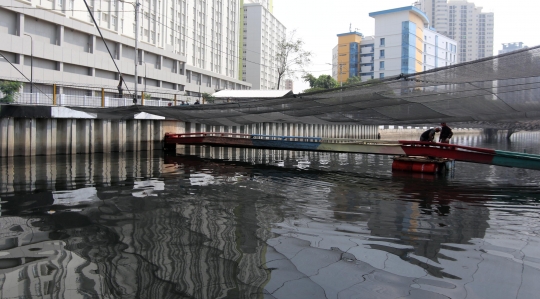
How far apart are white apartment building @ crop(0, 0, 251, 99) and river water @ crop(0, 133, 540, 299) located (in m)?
22.8

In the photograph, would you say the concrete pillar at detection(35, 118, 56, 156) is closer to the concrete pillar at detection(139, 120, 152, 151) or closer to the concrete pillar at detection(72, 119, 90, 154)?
the concrete pillar at detection(72, 119, 90, 154)

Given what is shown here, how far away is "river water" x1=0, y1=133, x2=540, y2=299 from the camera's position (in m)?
3.87

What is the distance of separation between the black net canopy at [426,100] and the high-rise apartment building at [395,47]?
5028 centimetres

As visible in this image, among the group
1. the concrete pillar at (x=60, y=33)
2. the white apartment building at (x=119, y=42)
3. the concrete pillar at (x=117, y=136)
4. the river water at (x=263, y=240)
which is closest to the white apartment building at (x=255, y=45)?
the white apartment building at (x=119, y=42)

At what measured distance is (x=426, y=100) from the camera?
1007cm

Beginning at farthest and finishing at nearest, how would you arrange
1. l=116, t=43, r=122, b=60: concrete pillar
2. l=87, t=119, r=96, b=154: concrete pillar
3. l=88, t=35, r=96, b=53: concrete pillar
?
l=116, t=43, r=122, b=60: concrete pillar
l=88, t=35, r=96, b=53: concrete pillar
l=87, t=119, r=96, b=154: concrete pillar

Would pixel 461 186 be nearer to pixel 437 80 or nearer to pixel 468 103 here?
pixel 468 103

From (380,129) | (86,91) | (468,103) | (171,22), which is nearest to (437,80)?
(468,103)

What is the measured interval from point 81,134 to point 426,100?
1399 centimetres

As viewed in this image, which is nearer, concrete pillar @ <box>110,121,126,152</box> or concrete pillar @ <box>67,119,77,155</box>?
concrete pillar @ <box>67,119,77,155</box>

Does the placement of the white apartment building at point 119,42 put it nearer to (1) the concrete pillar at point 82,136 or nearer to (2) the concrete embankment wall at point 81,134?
(2) the concrete embankment wall at point 81,134

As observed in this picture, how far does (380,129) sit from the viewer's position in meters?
49.2

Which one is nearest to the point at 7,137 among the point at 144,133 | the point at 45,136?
the point at 45,136

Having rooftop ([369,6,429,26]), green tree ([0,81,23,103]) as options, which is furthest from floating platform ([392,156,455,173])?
rooftop ([369,6,429,26])
